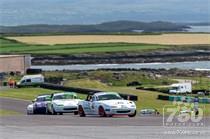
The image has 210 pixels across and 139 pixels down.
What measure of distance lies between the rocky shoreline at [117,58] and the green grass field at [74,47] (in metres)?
3.74

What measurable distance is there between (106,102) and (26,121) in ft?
13.0

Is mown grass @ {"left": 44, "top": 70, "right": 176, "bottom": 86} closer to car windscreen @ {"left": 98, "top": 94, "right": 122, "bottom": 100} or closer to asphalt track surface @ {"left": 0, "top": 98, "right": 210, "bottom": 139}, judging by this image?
car windscreen @ {"left": 98, "top": 94, "right": 122, "bottom": 100}

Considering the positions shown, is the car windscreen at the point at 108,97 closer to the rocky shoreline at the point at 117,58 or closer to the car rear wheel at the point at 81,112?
the car rear wheel at the point at 81,112

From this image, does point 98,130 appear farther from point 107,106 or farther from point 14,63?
point 14,63

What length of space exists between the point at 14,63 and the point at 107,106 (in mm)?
64931

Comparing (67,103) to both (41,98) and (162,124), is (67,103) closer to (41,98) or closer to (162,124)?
(41,98)

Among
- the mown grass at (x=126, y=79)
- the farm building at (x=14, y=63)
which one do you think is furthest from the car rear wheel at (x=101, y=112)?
the farm building at (x=14, y=63)

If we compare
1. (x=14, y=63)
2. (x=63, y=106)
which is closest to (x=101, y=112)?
(x=63, y=106)

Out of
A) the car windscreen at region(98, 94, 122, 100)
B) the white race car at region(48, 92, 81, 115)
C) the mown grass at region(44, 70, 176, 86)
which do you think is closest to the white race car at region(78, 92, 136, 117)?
the car windscreen at region(98, 94, 122, 100)

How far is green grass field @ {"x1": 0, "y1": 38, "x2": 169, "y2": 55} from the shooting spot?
13364 centimetres

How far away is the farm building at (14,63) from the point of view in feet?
292

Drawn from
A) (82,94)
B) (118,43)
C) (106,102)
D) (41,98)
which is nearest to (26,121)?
(106,102)

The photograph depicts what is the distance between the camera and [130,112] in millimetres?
26656

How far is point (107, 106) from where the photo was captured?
26625 millimetres
